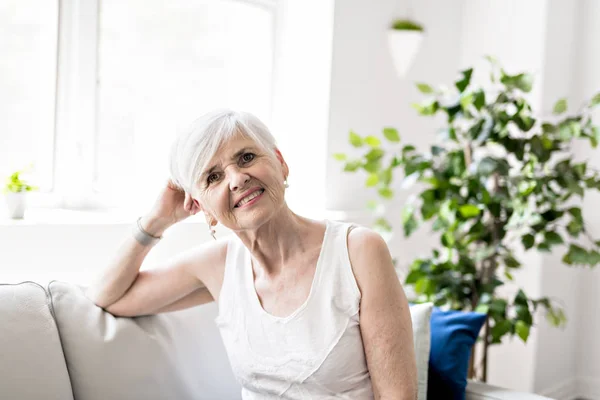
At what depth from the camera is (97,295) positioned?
1.94m

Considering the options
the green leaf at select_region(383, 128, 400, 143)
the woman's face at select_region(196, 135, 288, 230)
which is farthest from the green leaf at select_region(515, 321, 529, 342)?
the woman's face at select_region(196, 135, 288, 230)

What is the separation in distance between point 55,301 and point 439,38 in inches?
96.9

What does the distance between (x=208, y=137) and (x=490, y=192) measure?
1419 mm

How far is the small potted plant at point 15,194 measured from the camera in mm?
2174

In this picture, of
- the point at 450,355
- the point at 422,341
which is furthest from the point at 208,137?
the point at 450,355

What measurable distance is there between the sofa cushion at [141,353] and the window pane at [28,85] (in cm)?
68

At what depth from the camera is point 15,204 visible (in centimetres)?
218

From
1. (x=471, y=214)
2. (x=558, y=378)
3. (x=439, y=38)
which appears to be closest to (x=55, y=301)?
(x=471, y=214)

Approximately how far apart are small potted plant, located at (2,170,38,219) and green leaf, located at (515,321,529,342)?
176 centimetres

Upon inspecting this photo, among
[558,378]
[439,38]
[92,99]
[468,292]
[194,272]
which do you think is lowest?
[558,378]

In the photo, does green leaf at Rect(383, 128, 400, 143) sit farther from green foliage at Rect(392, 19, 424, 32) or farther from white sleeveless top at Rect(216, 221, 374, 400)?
white sleeveless top at Rect(216, 221, 374, 400)

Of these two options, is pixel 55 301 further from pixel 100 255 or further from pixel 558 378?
pixel 558 378

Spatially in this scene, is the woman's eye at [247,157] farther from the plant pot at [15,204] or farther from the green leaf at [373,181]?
the green leaf at [373,181]

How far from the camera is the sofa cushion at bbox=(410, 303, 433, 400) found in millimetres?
1947
